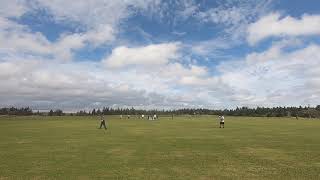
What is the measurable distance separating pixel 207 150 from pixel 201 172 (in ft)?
30.4

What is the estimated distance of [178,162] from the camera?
22.7 m

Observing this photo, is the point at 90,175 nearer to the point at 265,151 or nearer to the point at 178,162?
the point at 178,162

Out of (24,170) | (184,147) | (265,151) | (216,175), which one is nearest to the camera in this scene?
(216,175)

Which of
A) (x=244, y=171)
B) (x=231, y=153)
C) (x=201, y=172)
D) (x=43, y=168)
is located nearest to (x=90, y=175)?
(x=43, y=168)

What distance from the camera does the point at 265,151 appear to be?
28.4m

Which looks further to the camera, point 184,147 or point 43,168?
point 184,147

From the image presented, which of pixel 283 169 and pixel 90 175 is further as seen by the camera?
pixel 283 169

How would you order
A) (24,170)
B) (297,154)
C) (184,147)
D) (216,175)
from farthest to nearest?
(184,147) → (297,154) → (24,170) → (216,175)

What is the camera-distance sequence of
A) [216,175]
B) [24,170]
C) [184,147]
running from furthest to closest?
[184,147] < [24,170] < [216,175]

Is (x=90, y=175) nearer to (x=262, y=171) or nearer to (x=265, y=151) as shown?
(x=262, y=171)

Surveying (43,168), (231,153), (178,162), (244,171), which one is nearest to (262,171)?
(244,171)

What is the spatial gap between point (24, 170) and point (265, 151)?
15.8 meters

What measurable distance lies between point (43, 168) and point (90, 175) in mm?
3457

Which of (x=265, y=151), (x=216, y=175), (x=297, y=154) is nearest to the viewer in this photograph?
(x=216, y=175)
